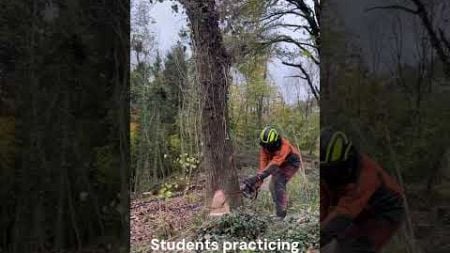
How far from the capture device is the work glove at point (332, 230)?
328 cm

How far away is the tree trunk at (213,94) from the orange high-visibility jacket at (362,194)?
0.59 m

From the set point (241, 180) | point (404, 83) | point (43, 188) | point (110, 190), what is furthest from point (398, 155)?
point (43, 188)

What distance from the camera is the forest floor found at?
332cm

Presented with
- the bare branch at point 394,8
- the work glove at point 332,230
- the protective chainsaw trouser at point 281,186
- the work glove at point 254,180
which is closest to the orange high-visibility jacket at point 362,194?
the work glove at point 332,230

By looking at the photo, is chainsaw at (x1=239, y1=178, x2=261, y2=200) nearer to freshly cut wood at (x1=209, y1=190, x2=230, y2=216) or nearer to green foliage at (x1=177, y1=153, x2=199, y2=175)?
freshly cut wood at (x1=209, y1=190, x2=230, y2=216)

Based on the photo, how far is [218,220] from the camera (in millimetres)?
3402

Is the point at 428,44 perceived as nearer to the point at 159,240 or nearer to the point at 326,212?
the point at 326,212

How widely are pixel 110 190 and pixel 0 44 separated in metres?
1.27

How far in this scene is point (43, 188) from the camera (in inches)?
142

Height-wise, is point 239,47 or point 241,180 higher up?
point 239,47

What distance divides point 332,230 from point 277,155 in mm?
591

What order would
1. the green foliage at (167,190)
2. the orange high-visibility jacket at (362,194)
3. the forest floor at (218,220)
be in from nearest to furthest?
the orange high-visibility jacket at (362,194), the forest floor at (218,220), the green foliage at (167,190)

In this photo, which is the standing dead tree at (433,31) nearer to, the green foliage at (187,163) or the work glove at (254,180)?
the work glove at (254,180)

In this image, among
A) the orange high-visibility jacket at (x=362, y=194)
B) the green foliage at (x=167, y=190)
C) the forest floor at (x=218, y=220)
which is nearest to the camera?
the orange high-visibility jacket at (x=362, y=194)
